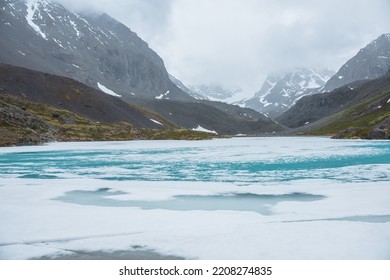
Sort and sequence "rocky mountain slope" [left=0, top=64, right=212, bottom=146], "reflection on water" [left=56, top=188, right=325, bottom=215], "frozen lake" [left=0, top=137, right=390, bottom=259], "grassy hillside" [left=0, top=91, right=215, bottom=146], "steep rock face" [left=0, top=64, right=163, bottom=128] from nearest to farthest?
1. "frozen lake" [left=0, top=137, right=390, bottom=259]
2. "reflection on water" [left=56, top=188, right=325, bottom=215]
3. "grassy hillside" [left=0, top=91, right=215, bottom=146]
4. "rocky mountain slope" [left=0, top=64, right=212, bottom=146]
5. "steep rock face" [left=0, top=64, right=163, bottom=128]

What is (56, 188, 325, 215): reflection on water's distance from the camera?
57.5ft

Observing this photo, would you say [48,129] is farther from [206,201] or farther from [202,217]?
[202,217]

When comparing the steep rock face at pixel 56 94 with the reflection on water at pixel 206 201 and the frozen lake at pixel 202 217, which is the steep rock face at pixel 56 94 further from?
the reflection on water at pixel 206 201

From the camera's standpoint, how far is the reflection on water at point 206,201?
17516 mm

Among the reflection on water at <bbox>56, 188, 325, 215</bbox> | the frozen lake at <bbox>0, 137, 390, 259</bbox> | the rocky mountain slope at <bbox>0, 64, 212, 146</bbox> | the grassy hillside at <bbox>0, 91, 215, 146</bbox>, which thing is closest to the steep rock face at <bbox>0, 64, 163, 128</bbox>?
the rocky mountain slope at <bbox>0, 64, 212, 146</bbox>

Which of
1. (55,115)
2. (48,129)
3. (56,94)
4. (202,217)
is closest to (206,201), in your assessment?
(202,217)

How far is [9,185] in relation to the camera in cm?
2564

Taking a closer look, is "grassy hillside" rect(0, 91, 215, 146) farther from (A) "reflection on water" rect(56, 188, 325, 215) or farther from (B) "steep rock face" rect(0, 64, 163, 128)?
(A) "reflection on water" rect(56, 188, 325, 215)

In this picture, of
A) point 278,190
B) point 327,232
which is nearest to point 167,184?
point 278,190

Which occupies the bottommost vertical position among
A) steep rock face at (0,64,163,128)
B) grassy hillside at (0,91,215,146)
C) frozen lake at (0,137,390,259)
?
frozen lake at (0,137,390,259)
